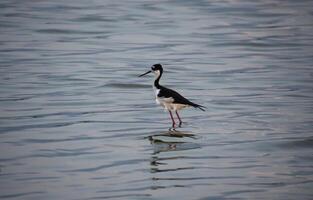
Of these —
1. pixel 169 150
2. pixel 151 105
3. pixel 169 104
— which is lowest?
pixel 151 105

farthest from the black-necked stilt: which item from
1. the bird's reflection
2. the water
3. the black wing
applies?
the bird's reflection

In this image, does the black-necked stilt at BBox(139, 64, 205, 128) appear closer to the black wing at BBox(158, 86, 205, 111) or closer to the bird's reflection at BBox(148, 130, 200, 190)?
the black wing at BBox(158, 86, 205, 111)

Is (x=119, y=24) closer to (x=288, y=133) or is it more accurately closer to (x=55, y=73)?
(x=55, y=73)

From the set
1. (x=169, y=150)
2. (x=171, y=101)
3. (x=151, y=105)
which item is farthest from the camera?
(x=151, y=105)

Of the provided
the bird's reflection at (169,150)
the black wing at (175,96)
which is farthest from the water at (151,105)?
the black wing at (175,96)

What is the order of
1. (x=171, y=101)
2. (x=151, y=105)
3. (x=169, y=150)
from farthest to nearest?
(x=151, y=105) → (x=171, y=101) → (x=169, y=150)

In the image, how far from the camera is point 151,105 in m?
18.8

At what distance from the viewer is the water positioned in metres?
12.2

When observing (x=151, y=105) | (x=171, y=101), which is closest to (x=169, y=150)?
(x=171, y=101)

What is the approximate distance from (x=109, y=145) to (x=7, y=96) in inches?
226

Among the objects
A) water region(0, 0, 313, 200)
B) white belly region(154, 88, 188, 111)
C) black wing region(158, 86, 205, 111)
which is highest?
black wing region(158, 86, 205, 111)

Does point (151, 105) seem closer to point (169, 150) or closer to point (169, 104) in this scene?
point (169, 104)

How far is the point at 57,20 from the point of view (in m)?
34.8

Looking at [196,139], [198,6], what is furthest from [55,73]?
[198,6]
